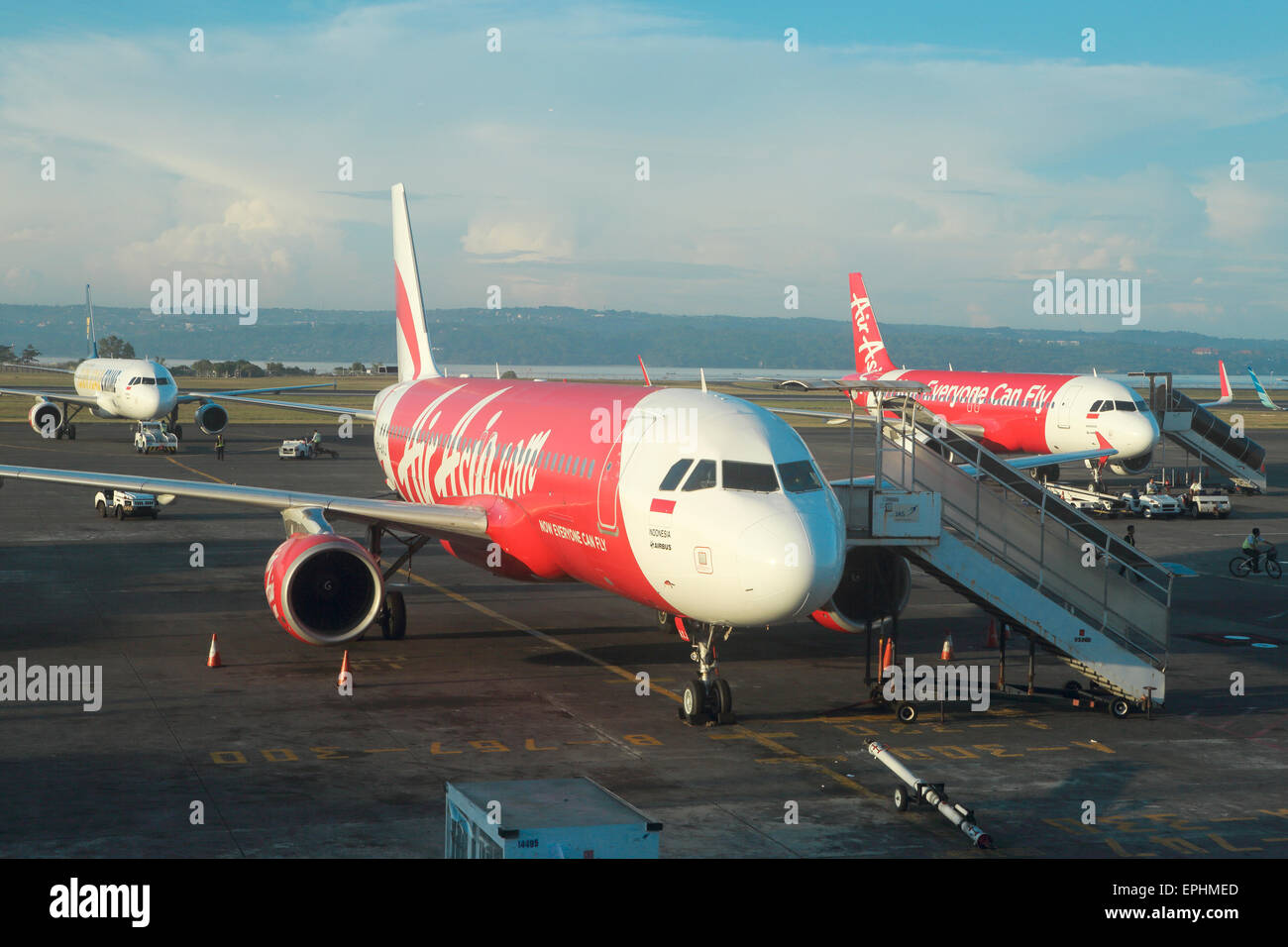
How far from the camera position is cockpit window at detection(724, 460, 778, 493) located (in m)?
19.5

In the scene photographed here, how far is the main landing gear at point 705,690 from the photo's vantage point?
20.5m

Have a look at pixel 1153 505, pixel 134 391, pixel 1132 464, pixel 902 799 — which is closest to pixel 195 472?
pixel 134 391

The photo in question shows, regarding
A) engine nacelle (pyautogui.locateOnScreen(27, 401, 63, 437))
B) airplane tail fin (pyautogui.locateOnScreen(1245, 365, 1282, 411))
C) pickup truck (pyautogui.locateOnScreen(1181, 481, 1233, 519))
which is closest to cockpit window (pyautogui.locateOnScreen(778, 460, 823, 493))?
pickup truck (pyautogui.locateOnScreen(1181, 481, 1233, 519))

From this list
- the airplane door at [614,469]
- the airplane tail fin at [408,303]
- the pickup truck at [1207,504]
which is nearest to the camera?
the airplane door at [614,469]

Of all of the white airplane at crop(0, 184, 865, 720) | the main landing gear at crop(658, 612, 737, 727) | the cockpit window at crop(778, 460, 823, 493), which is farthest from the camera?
the main landing gear at crop(658, 612, 737, 727)

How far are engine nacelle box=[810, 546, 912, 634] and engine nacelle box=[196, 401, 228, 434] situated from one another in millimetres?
59761

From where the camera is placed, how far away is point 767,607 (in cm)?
1839

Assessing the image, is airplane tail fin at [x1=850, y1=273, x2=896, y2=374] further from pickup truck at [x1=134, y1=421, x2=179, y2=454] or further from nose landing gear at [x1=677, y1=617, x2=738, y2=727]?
nose landing gear at [x1=677, y1=617, x2=738, y2=727]

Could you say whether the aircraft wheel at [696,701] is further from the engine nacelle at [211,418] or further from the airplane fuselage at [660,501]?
the engine nacelle at [211,418]

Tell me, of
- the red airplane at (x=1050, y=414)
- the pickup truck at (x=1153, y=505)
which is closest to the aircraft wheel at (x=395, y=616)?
the red airplane at (x=1050, y=414)

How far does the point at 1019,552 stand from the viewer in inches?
948

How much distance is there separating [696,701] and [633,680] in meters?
3.38

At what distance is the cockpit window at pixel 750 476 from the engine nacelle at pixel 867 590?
17.0ft

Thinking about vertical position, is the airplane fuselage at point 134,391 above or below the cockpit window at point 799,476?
above
